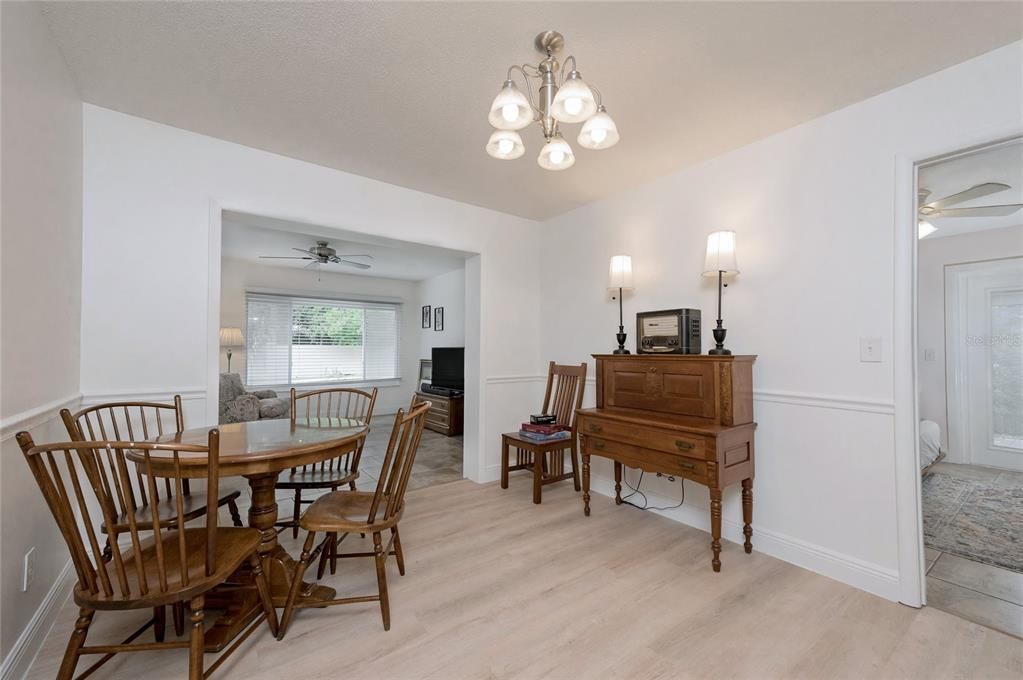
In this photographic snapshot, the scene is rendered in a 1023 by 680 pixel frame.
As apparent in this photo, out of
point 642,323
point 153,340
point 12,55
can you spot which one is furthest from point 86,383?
point 642,323

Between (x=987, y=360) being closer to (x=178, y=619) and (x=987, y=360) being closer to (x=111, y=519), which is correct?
(x=111, y=519)

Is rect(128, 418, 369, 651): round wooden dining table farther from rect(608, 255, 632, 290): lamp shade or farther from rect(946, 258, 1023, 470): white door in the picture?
rect(946, 258, 1023, 470): white door

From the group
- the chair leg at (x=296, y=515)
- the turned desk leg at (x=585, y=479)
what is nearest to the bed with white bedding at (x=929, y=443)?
the turned desk leg at (x=585, y=479)

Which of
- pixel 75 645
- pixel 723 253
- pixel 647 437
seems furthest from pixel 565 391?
pixel 75 645

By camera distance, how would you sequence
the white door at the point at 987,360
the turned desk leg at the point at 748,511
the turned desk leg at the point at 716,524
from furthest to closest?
the turned desk leg at the point at 748,511 → the turned desk leg at the point at 716,524 → the white door at the point at 987,360

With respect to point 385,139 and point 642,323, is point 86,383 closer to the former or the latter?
point 385,139

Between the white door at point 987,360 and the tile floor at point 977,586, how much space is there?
85 mm

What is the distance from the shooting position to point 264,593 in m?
1.67

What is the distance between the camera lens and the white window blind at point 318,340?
6168 mm

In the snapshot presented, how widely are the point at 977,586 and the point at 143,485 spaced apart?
4044 mm

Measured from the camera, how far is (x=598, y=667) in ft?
5.18

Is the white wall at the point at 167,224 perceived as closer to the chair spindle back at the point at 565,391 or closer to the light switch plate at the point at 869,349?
the chair spindle back at the point at 565,391

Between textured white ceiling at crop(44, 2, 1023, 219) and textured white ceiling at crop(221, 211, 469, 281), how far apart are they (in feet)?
1.95

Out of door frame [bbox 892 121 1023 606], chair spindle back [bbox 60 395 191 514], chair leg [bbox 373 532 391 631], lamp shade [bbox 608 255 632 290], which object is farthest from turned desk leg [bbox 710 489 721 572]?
chair spindle back [bbox 60 395 191 514]
